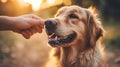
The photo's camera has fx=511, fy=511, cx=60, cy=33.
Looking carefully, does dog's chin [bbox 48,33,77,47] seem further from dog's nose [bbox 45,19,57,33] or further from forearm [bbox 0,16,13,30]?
forearm [bbox 0,16,13,30]

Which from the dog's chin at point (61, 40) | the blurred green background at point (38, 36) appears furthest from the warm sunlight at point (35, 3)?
the dog's chin at point (61, 40)

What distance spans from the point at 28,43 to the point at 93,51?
156cm

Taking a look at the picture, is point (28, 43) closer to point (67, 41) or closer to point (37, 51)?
point (37, 51)

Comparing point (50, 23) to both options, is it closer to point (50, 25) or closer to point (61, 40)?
point (50, 25)

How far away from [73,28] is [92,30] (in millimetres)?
138

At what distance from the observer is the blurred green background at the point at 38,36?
4.24 m

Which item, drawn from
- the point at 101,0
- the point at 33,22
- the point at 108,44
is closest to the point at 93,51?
the point at 33,22

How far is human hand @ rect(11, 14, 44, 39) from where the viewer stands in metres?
3.42

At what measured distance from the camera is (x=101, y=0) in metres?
4.88

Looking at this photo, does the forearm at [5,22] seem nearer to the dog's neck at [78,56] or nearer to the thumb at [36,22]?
the thumb at [36,22]

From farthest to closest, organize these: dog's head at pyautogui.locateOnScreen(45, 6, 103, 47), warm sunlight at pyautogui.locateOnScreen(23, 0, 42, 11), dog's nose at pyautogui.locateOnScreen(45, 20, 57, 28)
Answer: warm sunlight at pyautogui.locateOnScreen(23, 0, 42, 11)
dog's head at pyautogui.locateOnScreen(45, 6, 103, 47)
dog's nose at pyautogui.locateOnScreen(45, 20, 57, 28)

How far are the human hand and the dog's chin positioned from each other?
0.14 m

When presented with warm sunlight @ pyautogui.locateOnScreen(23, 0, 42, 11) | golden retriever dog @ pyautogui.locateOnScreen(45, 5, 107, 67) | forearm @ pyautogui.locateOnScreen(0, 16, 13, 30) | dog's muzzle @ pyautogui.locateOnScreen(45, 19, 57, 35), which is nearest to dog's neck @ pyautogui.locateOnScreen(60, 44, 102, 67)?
golden retriever dog @ pyautogui.locateOnScreen(45, 5, 107, 67)

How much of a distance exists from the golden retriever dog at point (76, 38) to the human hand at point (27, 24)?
132 millimetres
